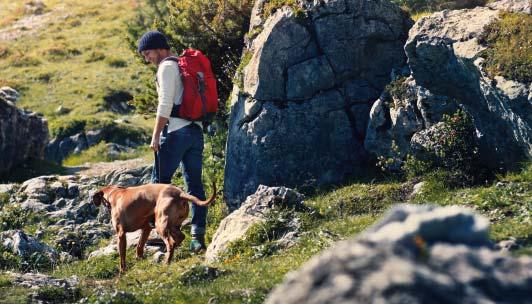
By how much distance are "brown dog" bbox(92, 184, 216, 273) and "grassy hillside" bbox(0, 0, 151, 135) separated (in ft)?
54.5

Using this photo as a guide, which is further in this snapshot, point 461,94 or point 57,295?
point 461,94

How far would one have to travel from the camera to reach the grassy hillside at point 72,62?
119 ft

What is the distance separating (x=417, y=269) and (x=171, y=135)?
964 centimetres

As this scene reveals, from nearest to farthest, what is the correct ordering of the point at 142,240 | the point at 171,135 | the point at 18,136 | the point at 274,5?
the point at 171,135
the point at 142,240
the point at 274,5
the point at 18,136

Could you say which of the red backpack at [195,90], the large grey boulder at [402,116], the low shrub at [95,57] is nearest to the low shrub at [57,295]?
the red backpack at [195,90]

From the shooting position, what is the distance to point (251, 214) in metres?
13.3

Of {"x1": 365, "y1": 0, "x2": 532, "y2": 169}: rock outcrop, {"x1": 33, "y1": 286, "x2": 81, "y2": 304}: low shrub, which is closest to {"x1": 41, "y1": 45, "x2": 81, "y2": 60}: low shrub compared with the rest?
{"x1": 365, "y1": 0, "x2": 532, "y2": 169}: rock outcrop

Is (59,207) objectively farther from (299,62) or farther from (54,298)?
(54,298)

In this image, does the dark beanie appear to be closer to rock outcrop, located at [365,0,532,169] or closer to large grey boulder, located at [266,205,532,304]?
rock outcrop, located at [365,0,532,169]

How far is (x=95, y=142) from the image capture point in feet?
98.0

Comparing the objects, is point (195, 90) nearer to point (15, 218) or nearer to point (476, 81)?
point (476, 81)

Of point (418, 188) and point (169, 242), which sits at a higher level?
point (418, 188)

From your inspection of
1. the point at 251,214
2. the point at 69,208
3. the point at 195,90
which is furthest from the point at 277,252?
the point at 69,208

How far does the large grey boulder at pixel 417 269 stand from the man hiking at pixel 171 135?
8.75 m
